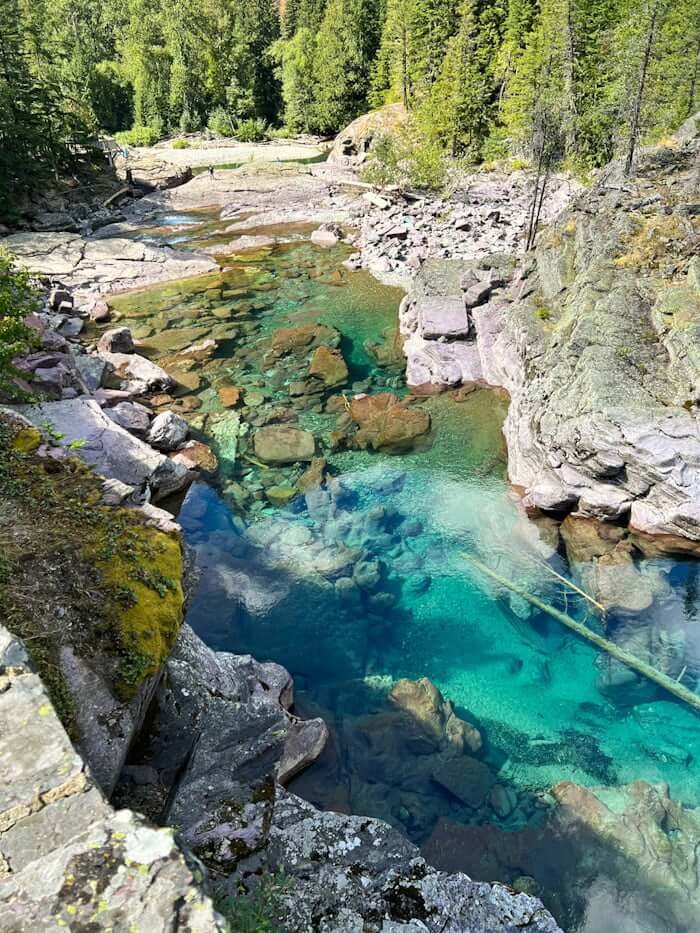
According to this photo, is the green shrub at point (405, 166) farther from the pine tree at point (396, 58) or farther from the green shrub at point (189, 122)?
the green shrub at point (189, 122)

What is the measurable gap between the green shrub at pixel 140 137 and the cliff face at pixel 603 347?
62696 mm

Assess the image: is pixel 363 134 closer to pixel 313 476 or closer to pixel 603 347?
pixel 603 347

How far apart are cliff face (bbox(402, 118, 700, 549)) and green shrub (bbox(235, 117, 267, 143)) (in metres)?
56.4

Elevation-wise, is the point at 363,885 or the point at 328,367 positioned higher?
the point at 328,367

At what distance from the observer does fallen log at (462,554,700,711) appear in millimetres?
10711

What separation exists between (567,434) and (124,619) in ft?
39.2

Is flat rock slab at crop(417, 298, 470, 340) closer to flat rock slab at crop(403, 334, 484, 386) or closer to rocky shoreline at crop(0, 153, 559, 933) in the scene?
flat rock slab at crop(403, 334, 484, 386)

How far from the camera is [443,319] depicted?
22375 millimetres

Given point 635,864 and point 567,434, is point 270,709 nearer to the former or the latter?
point 635,864

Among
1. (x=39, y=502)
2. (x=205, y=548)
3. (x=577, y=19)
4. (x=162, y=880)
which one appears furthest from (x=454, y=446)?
(x=577, y=19)

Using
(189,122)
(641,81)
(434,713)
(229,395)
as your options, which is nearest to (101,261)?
(229,395)

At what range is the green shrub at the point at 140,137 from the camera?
7238 cm

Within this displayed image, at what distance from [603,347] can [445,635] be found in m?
9.39

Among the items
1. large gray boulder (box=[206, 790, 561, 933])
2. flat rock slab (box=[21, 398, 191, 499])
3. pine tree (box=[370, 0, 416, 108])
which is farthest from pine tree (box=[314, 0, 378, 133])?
large gray boulder (box=[206, 790, 561, 933])
